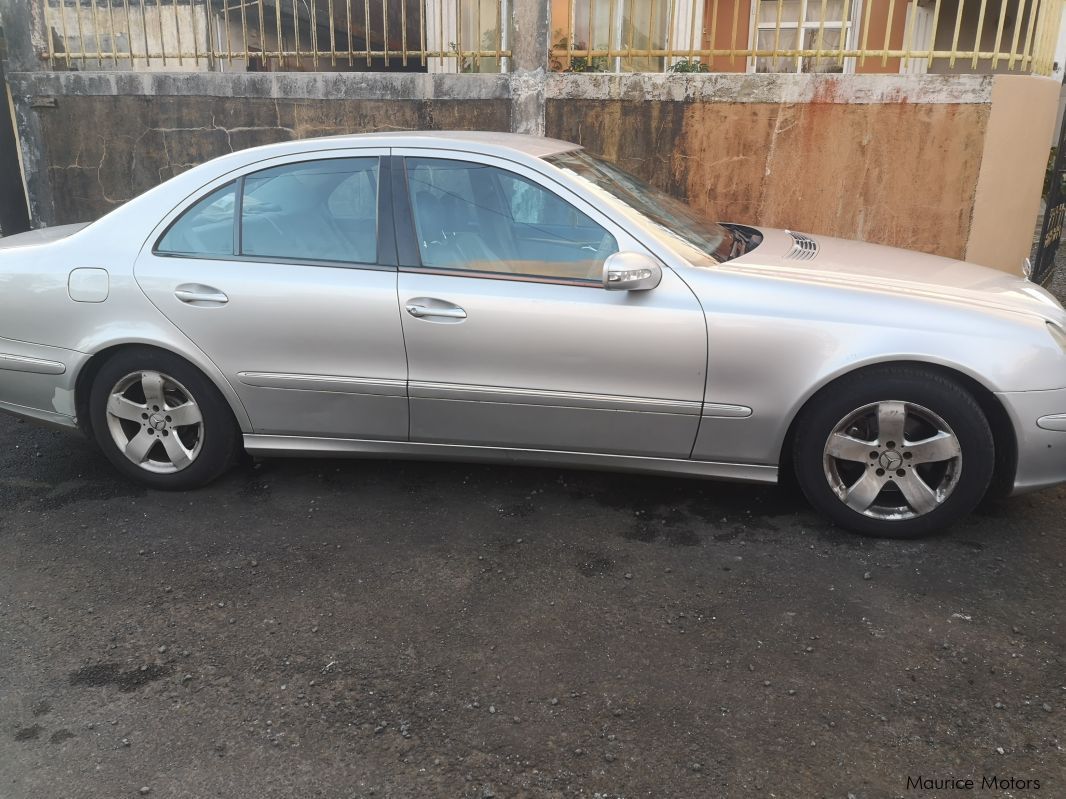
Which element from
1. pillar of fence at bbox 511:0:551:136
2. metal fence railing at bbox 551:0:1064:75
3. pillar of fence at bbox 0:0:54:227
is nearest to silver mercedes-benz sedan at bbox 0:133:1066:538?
metal fence railing at bbox 551:0:1064:75

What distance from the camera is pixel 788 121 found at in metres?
6.93

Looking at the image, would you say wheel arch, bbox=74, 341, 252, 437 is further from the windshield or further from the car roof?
the windshield

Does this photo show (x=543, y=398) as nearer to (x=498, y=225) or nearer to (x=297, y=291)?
(x=498, y=225)

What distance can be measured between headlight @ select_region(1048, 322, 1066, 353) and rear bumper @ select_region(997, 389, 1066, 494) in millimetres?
208

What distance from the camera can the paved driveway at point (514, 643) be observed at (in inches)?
102

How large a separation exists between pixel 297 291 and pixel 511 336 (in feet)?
3.08

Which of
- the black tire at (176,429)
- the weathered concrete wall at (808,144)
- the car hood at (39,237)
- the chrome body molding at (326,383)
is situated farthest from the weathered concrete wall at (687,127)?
the black tire at (176,429)

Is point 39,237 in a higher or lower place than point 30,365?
higher

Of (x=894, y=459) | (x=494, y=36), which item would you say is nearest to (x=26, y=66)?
(x=494, y=36)

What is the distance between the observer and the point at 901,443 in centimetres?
369

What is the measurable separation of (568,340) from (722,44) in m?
8.69

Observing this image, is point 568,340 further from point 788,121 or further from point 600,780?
point 788,121

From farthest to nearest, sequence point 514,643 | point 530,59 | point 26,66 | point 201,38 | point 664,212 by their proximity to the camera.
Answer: point 201,38 < point 26,66 < point 530,59 < point 664,212 < point 514,643

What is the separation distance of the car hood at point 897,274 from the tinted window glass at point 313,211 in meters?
1.54
